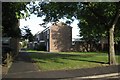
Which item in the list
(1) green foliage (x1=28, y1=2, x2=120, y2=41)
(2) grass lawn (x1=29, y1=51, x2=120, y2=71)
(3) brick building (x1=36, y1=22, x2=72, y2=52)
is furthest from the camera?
(3) brick building (x1=36, y1=22, x2=72, y2=52)

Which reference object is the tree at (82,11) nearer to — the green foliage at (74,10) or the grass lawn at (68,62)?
the green foliage at (74,10)

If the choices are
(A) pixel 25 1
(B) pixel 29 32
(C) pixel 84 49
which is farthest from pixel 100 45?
(A) pixel 25 1

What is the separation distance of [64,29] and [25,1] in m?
51.6

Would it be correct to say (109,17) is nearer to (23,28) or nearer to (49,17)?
(49,17)

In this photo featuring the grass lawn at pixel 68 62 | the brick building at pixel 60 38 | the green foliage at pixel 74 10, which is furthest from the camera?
the brick building at pixel 60 38

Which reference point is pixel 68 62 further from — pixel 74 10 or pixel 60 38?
pixel 60 38

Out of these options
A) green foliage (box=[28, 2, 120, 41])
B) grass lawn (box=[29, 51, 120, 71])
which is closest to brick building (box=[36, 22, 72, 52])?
grass lawn (box=[29, 51, 120, 71])

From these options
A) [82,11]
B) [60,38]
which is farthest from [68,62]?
[60,38]

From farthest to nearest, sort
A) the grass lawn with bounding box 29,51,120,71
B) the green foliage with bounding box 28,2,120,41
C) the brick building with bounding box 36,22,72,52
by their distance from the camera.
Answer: the brick building with bounding box 36,22,72,52 < the green foliage with bounding box 28,2,120,41 < the grass lawn with bounding box 29,51,120,71

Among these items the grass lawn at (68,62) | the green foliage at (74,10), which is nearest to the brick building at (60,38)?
the grass lawn at (68,62)

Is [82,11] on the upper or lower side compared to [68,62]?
upper

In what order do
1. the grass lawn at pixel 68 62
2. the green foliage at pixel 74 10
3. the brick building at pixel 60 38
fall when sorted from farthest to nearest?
the brick building at pixel 60 38 → the green foliage at pixel 74 10 → the grass lawn at pixel 68 62

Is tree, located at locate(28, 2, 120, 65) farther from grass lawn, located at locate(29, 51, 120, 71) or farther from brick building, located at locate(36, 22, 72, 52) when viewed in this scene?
brick building, located at locate(36, 22, 72, 52)

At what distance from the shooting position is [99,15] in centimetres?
2231
